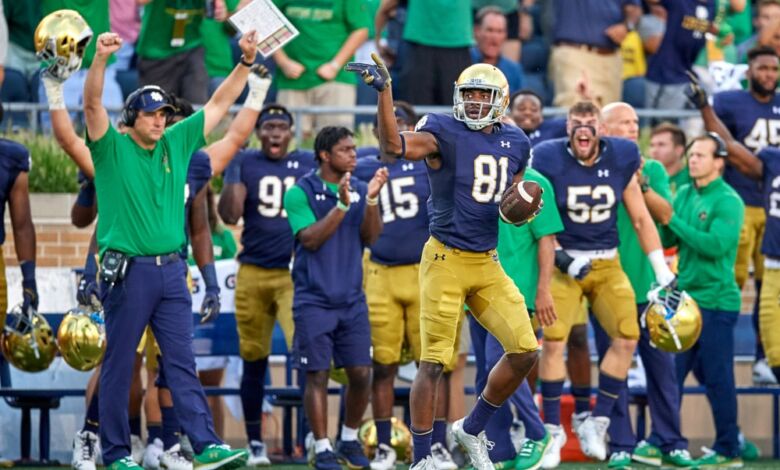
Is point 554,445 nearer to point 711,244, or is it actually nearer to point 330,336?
point 330,336

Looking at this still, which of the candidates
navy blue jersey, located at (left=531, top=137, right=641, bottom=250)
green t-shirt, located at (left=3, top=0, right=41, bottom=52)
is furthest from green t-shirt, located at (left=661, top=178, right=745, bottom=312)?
green t-shirt, located at (left=3, top=0, right=41, bottom=52)

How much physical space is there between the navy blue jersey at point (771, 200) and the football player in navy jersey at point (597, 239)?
4.01 feet

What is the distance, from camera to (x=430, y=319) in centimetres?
871

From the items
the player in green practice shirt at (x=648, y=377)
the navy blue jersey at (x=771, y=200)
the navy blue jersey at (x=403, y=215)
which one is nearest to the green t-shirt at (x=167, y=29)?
the navy blue jersey at (x=403, y=215)

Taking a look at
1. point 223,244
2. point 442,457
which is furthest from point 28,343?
point 442,457

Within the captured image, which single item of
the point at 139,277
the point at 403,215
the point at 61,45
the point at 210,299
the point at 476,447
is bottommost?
the point at 476,447

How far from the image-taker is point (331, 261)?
1023 centimetres

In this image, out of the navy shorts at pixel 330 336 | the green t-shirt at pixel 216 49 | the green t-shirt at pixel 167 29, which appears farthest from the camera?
the green t-shirt at pixel 216 49

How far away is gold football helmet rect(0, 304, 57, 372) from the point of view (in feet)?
31.9

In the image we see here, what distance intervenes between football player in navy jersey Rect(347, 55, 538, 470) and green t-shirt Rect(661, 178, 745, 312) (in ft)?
7.64

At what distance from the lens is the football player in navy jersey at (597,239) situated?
400 inches

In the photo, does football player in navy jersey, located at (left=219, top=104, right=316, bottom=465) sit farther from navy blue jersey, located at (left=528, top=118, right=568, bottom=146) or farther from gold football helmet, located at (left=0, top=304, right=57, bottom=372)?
navy blue jersey, located at (left=528, top=118, right=568, bottom=146)

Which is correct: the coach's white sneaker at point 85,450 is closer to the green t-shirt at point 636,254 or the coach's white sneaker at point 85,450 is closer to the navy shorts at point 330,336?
the navy shorts at point 330,336

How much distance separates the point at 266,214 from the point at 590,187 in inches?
83.3
